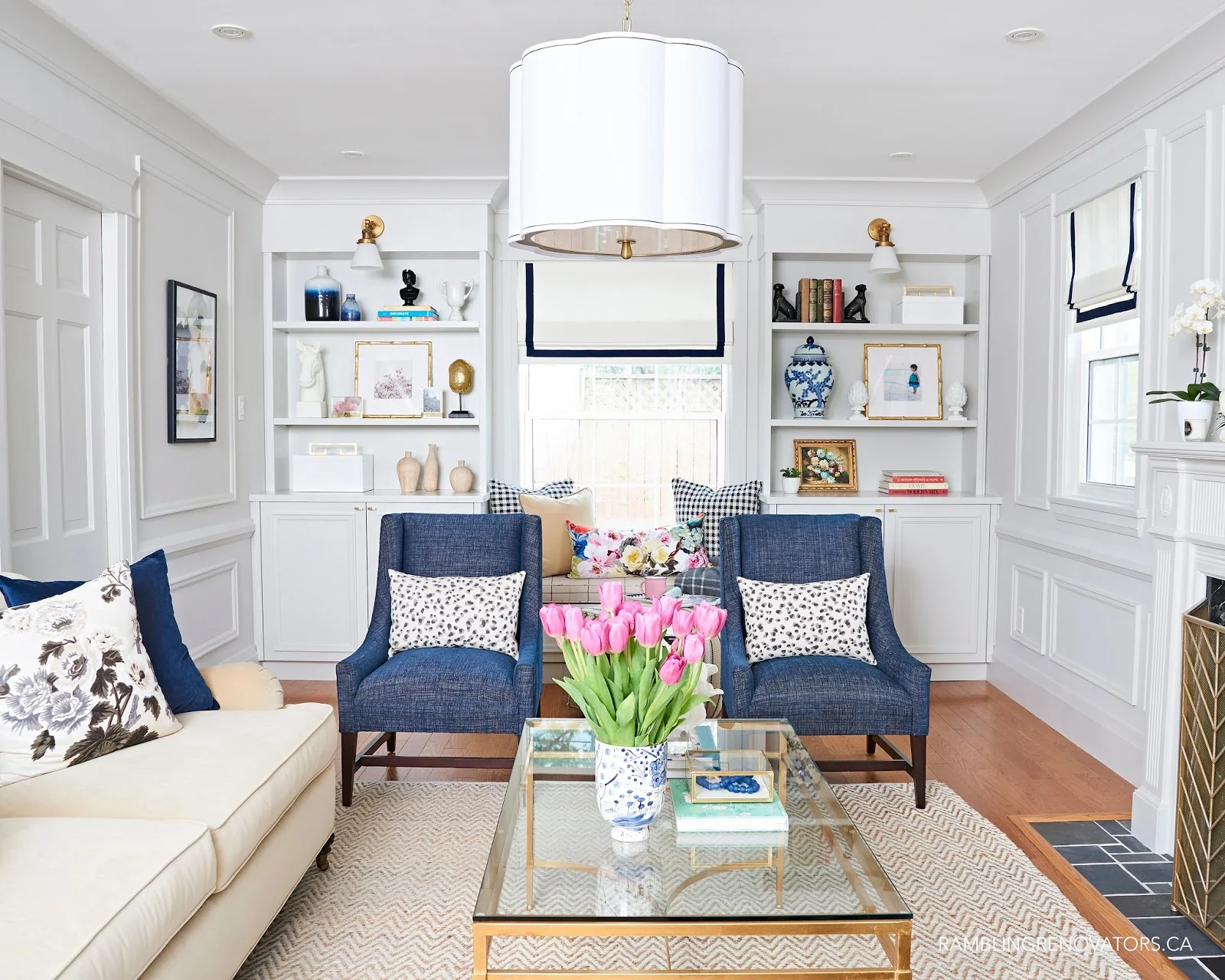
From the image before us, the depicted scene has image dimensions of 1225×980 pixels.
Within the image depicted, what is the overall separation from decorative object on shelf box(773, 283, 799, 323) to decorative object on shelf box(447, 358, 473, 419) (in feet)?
5.60

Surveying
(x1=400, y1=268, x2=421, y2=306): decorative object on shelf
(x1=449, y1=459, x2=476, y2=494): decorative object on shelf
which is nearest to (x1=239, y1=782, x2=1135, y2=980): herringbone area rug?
(x1=449, y1=459, x2=476, y2=494): decorative object on shelf

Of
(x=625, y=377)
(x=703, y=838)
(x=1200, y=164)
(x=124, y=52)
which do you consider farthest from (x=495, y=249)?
(x=703, y=838)

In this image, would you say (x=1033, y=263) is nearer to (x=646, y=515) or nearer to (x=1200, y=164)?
(x=1200, y=164)

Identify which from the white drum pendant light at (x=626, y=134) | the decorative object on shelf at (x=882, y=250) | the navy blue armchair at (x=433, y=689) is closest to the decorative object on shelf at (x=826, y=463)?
the decorative object on shelf at (x=882, y=250)

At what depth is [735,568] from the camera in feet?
12.1

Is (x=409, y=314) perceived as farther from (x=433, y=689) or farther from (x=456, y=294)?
(x=433, y=689)

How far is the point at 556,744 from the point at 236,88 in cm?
276

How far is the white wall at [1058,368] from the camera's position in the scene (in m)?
3.30

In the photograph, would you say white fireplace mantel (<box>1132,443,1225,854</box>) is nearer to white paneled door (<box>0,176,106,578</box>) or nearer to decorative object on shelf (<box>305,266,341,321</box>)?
white paneled door (<box>0,176,106,578</box>)

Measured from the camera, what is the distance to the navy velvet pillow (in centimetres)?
258

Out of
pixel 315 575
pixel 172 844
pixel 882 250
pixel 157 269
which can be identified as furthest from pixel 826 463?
pixel 172 844

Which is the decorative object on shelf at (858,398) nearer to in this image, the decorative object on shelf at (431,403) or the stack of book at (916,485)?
the stack of book at (916,485)

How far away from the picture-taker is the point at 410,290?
518 cm

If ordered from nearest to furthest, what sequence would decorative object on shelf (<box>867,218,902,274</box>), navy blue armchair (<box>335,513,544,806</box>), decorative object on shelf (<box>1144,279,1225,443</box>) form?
decorative object on shelf (<box>1144,279,1225,443</box>), navy blue armchair (<box>335,513,544,806</box>), decorative object on shelf (<box>867,218,902,274</box>)
